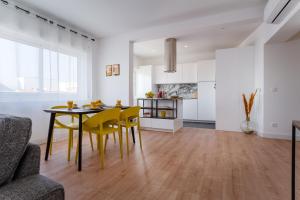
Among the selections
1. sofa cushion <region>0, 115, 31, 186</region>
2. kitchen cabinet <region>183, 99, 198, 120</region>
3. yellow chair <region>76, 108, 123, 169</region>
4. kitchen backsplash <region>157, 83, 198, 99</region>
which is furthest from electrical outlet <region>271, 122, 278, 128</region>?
sofa cushion <region>0, 115, 31, 186</region>

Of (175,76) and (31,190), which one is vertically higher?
(175,76)

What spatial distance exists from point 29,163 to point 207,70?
566 cm

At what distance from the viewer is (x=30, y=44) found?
302 cm

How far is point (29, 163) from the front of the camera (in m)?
0.86

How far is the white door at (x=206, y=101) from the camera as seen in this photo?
18.7 feet

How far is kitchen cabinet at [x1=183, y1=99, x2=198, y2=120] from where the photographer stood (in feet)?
19.7

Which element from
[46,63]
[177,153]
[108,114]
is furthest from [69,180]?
[46,63]

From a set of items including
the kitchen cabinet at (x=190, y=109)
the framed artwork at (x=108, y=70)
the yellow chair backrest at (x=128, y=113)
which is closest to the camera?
the yellow chair backrest at (x=128, y=113)

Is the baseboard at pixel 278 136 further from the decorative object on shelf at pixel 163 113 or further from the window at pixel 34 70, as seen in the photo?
the window at pixel 34 70

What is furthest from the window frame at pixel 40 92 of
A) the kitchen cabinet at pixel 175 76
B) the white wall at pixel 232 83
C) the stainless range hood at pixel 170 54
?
the white wall at pixel 232 83

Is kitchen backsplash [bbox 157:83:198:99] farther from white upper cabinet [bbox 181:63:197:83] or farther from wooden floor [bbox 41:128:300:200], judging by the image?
wooden floor [bbox 41:128:300:200]

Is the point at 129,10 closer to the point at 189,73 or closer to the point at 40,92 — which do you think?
the point at 40,92

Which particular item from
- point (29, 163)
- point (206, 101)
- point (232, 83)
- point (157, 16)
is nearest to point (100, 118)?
point (29, 163)

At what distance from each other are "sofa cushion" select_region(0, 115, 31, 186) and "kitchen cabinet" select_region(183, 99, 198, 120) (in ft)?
18.4
